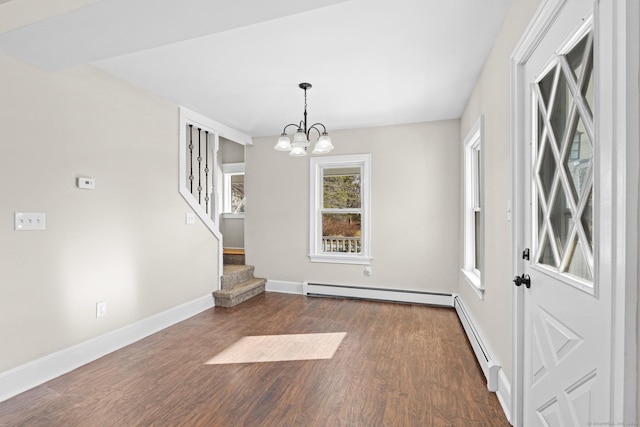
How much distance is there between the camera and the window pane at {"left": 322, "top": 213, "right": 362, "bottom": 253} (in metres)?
4.82

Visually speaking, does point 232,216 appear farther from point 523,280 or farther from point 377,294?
point 523,280

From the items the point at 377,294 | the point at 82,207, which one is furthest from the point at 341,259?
the point at 82,207

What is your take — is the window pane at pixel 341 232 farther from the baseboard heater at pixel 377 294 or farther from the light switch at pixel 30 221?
the light switch at pixel 30 221

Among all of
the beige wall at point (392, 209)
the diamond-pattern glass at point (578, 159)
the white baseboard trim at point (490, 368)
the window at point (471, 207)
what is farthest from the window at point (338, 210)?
the diamond-pattern glass at point (578, 159)

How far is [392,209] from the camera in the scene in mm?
4488

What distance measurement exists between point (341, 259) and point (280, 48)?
3.12m

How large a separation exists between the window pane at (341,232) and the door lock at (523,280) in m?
3.08

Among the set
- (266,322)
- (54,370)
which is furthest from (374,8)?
(54,370)

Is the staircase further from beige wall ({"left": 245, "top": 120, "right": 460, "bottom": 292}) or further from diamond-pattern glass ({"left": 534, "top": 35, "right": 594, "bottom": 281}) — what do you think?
diamond-pattern glass ({"left": 534, "top": 35, "right": 594, "bottom": 281})

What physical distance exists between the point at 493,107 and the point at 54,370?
3.94 meters

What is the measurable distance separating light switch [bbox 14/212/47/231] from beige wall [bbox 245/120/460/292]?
302cm

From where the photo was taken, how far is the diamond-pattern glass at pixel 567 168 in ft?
3.75

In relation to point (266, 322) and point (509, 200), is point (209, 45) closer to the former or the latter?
point (509, 200)

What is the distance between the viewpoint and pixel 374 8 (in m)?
1.95
